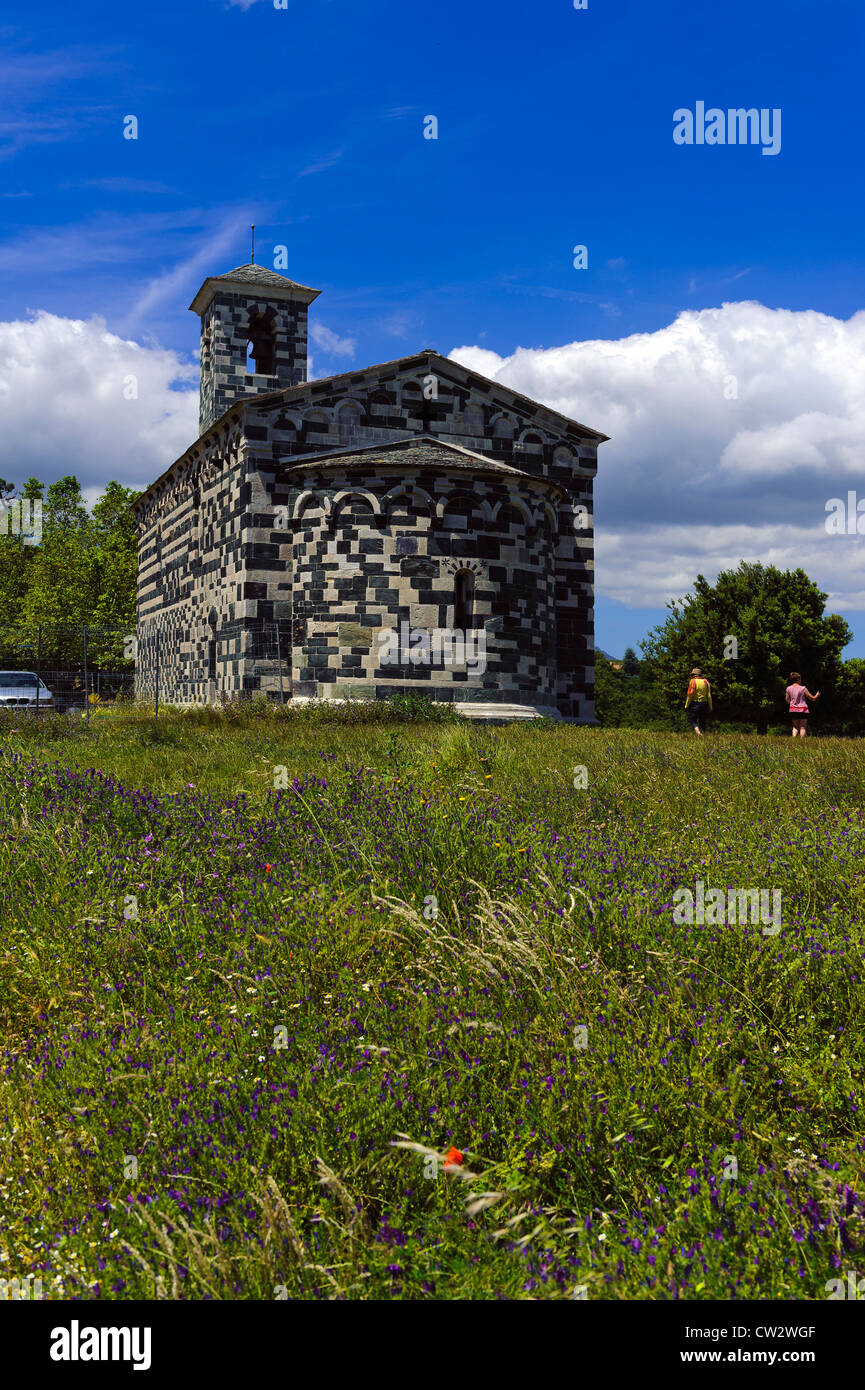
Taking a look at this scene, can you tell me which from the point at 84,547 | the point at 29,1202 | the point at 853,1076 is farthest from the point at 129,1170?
the point at 84,547

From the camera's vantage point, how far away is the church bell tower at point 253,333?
88.6ft

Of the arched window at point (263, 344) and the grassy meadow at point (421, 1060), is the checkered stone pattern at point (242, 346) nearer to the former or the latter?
the arched window at point (263, 344)

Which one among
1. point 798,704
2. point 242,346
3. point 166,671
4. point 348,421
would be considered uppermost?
point 242,346

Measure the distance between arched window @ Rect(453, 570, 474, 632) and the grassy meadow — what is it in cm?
1436

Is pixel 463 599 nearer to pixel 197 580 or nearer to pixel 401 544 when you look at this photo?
pixel 401 544

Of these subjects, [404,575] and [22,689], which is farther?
[22,689]

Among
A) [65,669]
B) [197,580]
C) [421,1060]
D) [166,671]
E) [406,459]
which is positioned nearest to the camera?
[421,1060]

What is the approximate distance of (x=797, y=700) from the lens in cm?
2112

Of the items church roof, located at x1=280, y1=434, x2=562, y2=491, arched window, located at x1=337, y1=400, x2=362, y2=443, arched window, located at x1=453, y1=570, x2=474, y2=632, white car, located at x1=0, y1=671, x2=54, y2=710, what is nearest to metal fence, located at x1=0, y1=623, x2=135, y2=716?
white car, located at x1=0, y1=671, x2=54, y2=710

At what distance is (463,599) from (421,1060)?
58.7 ft

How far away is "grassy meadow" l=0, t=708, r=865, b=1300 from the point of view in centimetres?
253

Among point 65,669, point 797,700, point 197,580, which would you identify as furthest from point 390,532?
point 65,669

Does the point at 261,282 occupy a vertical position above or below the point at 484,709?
above
